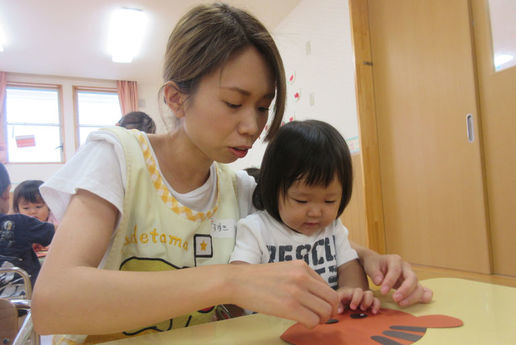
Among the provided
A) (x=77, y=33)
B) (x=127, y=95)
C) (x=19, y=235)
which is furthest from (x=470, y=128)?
(x=127, y=95)

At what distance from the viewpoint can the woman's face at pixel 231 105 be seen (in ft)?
2.52

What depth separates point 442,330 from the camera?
545mm

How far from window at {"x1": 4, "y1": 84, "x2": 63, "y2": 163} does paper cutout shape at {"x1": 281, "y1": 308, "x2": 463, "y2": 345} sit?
A: 23.5ft

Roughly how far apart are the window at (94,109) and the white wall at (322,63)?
13.2 ft

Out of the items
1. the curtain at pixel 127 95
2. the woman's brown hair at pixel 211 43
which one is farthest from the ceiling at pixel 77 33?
the woman's brown hair at pixel 211 43

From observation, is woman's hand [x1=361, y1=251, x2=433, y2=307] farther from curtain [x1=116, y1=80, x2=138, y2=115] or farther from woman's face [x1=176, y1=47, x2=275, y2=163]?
curtain [x1=116, y1=80, x2=138, y2=115]

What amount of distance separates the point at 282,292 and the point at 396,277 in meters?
0.36

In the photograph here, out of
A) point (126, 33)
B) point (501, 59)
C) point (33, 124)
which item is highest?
Answer: point (126, 33)

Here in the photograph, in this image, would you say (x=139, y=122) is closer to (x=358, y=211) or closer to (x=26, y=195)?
(x=26, y=195)

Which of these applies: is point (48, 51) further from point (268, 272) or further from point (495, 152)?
point (268, 272)

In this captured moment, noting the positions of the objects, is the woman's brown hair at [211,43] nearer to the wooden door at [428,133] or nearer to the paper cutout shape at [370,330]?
the paper cutout shape at [370,330]

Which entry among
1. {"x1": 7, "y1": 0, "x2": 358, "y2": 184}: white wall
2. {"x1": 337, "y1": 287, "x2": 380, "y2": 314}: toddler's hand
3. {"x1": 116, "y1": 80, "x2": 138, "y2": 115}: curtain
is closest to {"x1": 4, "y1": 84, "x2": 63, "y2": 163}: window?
{"x1": 116, "y1": 80, "x2": 138, "y2": 115}: curtain

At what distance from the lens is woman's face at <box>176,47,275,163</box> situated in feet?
2.52

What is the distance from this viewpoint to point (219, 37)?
0.79m
